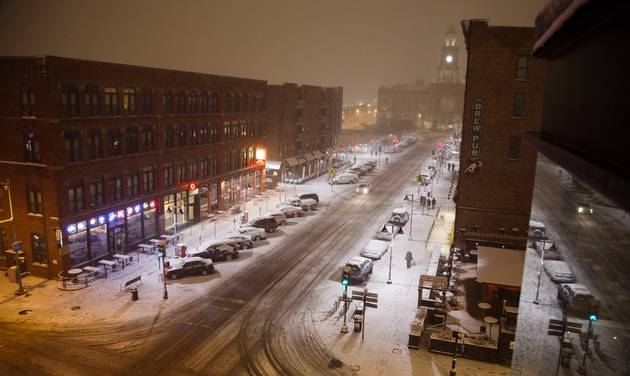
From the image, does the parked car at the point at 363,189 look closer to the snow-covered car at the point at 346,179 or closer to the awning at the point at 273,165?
the snow-covered car at the point at 346,179

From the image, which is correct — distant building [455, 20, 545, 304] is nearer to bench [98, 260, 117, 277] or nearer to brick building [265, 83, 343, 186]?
bench [98, 260, 117, 277]

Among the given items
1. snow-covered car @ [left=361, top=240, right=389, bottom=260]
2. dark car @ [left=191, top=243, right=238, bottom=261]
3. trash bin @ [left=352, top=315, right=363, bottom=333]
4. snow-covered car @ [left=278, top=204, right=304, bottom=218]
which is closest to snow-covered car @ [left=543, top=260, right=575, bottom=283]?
trash bin @ [left=352, top=315, right=363, bottom=333]

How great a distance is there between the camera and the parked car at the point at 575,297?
11.9 feet

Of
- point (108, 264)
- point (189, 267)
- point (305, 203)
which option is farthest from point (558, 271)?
point (305, 203)

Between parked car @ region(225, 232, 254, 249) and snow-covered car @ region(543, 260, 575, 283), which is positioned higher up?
snow-covered car @ region(543, 260, 575, 283)

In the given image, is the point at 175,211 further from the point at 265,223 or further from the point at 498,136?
the point at 498,136

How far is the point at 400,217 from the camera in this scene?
4616 centimetres

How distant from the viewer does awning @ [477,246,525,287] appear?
26453 mm

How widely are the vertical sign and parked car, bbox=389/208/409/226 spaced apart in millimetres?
11983

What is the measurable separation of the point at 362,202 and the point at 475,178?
2209 centimetres

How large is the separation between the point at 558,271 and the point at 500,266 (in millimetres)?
25932

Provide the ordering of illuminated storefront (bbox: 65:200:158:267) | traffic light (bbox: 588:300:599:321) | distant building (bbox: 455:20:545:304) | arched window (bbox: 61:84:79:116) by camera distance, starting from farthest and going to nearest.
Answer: distant building (bbox: 455:20:545:304), illuminated storefront (bbox: 65:200:158:267), arched window (bbox: 61:84:79:116), traffic light (bbox: 588:300:599:321)

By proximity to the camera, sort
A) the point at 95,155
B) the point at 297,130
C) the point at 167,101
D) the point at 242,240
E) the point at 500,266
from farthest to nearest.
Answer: the point at 297,130 → the point at 167,101 → the point at 242,240 → the point at 95,155 → the point at 500,266

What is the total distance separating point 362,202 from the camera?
56500mm
